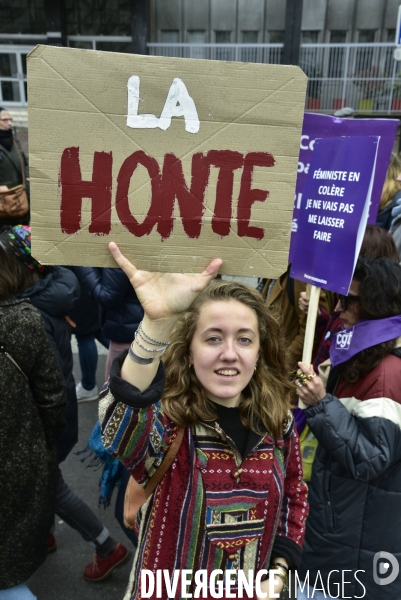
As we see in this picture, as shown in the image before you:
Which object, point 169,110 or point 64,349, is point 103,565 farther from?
point 169,110

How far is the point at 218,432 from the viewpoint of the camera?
1.42 metres

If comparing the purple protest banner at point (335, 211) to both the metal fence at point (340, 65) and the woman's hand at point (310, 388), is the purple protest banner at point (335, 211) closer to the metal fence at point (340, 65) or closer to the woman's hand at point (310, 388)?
the woman's hand at point (310, 388)

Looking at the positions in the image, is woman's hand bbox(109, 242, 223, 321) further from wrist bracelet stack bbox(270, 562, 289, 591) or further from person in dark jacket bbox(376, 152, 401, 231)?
person in dark jacket bbox(376, 152, 401, 231)

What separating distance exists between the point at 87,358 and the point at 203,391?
3.15m

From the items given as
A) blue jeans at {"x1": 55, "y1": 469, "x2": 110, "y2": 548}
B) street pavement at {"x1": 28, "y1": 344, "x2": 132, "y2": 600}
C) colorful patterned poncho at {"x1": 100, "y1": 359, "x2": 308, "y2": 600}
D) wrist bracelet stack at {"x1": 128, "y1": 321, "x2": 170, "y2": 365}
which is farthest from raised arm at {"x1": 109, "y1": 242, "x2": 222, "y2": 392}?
street pavement at {"x1": 28, "y1": 344, "x2": 132, "y2": 600}

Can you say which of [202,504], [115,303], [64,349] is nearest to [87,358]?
[115,303]

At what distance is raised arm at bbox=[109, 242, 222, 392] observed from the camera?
1.18 meters

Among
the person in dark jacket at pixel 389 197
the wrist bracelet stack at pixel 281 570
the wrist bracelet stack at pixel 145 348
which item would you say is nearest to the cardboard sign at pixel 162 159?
the wrist bracelet stack at pixel 145 348

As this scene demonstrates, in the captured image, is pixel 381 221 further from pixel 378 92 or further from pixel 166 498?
pixel 378 92

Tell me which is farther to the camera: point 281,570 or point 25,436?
point 25,436

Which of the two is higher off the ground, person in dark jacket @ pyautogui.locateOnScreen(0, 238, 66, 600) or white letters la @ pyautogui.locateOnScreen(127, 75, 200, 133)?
white letters la @ pyautogui.locateOnScreen(127, 75, 200, 133)

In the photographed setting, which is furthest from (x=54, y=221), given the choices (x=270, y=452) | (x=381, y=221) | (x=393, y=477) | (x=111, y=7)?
(x=111, y=7)

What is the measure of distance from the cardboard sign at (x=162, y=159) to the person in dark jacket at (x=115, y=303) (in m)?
1.91

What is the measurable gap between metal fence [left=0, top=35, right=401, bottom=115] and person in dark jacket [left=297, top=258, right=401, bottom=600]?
1440 centimetres
